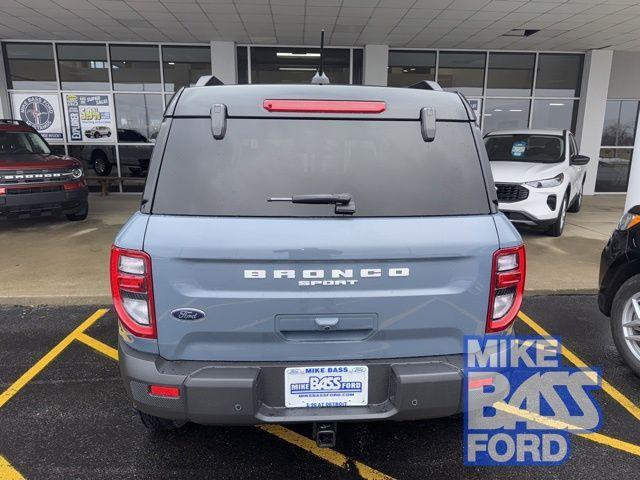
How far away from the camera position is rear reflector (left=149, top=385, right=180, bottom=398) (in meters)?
2.04

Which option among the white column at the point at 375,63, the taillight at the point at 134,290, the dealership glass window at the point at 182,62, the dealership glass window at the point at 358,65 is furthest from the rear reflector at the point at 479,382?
the dealership glass window at the point at 182,62

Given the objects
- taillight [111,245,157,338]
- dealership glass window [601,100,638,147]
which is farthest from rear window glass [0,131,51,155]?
dealership glass window [601,100,638,147]

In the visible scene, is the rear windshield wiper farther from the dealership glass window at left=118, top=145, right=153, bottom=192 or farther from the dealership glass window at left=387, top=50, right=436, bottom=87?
Answer: the dealership glass window at left=118, top=145, right=153, bottom=192

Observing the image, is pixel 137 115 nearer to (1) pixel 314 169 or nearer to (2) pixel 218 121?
(2) pixel 218 121

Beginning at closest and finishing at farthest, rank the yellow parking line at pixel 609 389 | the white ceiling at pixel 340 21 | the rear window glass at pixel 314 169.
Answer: the rear window glass at pixel 314 169, the yellow parking line at pixel 609 389, the white ceiling at pixel 340 21

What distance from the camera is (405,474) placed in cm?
254

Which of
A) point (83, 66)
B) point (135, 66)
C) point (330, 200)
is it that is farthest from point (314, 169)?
point (83, 66)

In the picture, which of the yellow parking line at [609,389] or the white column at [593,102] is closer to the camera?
the yellow parking line at [609,389]

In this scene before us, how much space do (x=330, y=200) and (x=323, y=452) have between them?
1.51 meters

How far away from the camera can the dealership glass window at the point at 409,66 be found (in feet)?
42.3

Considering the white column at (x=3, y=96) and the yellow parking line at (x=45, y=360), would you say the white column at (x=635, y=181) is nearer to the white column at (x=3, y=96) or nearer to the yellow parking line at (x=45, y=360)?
the yellow parking line at (x=45, y=360)

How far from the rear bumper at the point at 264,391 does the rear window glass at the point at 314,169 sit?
69cm

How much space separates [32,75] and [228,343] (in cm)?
1364

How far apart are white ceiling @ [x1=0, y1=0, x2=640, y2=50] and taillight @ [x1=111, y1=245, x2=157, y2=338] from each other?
8.13 m
